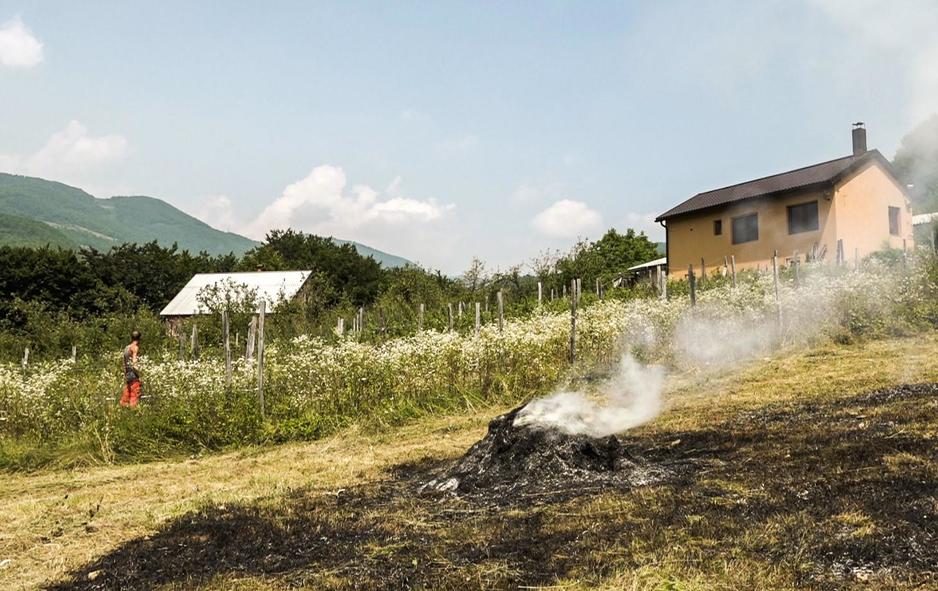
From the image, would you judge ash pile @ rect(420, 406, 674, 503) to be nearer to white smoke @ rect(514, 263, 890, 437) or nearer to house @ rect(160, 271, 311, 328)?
white smoke @ rect(514, 263, 890, 437)

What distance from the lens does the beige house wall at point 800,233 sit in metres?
21.0

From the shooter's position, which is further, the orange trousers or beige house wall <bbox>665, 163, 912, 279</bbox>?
beige house wall <bbox>665, 163, 912, 279</bbox>

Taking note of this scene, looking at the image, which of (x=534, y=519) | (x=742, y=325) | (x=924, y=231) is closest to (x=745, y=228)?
(x=924, y=231)

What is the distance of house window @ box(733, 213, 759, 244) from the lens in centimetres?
2600

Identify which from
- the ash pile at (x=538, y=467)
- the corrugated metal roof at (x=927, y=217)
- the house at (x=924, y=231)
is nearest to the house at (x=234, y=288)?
the house at (x=924, y=231)

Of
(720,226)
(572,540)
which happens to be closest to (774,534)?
(572,540)

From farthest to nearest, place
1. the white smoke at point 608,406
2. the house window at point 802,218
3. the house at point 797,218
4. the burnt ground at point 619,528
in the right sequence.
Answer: the house window at point 802,218 → the house at point 797,218 → the white smoke at point 608,406 → the burnt ground at point 619,528

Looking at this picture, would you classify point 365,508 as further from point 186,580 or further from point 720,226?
point 720,226

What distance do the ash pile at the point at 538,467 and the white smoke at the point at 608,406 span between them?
19 centimetres

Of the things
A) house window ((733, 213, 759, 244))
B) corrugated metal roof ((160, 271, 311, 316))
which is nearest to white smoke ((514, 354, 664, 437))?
house window ((733, 213, 759, 244))

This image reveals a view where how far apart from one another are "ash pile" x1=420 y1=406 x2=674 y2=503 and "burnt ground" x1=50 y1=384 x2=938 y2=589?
50 millimetres

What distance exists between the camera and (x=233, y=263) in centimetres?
6125

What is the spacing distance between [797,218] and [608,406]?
17.5m

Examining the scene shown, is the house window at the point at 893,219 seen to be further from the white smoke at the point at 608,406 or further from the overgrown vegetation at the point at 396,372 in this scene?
the white smoke at the point at 608,406
